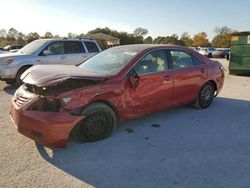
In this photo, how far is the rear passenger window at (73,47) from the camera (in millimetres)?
10391

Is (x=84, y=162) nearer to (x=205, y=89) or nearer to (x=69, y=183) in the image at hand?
(x=69, y=183)

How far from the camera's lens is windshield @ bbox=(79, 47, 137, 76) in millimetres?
4938

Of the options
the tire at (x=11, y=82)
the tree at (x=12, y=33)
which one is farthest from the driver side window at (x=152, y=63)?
the tree at (x=12, y=33)

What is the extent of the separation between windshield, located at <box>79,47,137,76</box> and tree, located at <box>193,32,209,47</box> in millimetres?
85044

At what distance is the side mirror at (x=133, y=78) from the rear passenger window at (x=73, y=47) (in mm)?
6055

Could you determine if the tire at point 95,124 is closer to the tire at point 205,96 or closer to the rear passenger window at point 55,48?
the tire at point 205,96

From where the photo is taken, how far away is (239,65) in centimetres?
1287

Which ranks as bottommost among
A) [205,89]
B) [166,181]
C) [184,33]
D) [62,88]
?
[166,181]

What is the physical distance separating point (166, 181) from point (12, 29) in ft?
251

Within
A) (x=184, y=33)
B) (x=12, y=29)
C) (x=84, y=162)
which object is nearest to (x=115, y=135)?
(x=84, y=162)

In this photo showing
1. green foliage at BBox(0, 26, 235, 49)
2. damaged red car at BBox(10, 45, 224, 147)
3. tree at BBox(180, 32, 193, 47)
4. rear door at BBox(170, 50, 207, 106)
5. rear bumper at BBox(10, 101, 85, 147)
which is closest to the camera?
rear bumper at BBox(10, 101, 85, 147)

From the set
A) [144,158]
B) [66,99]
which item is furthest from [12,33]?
[144,158]

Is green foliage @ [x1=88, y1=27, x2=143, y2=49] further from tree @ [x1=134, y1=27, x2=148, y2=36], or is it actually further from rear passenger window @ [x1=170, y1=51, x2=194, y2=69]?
rear passenger window @ [x1=170, y1=51, x2=194, y2=69]

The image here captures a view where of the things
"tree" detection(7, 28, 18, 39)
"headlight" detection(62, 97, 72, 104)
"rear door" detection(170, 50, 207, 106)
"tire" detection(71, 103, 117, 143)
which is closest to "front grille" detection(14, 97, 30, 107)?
"headlight" detection(62, 97, 72, 104)
